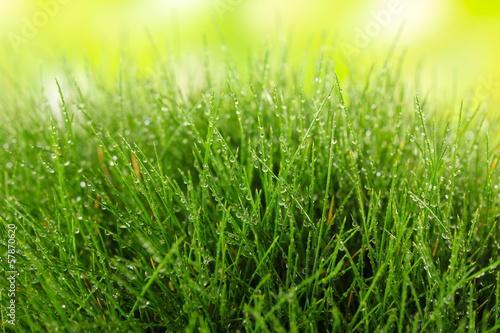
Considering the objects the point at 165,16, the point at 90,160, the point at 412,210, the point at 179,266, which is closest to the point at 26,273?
the point at 179,266

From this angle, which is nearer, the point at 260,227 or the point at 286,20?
the point at 260,227

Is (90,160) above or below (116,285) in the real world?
above

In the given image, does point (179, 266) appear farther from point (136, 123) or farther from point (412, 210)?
point (136, 123)

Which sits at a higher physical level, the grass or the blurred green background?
the blurred green background

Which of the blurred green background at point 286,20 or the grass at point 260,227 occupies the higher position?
the blurred green background at point 286,20

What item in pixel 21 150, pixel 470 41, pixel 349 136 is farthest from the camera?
pixel 470 41

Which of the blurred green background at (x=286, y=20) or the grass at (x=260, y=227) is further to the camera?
the blurred green background at (x=286, y=20)

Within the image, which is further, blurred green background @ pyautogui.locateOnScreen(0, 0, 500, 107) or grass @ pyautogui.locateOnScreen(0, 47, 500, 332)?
blurred green background @ pyautogui.locateOnScreen(0, 0, 500, 107)

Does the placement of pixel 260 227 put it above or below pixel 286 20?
below
